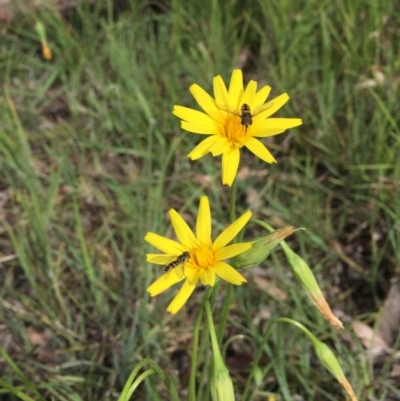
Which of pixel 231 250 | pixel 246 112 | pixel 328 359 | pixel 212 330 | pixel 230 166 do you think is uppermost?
pixel 246 112

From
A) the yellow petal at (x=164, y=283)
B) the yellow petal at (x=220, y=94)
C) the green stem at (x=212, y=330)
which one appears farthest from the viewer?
the yellow petal at (x=220, y=94)

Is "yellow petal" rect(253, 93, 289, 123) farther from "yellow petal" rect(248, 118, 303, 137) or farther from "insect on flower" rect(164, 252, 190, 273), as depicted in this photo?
"insect on flower" rect(164, 252, 190, 273)

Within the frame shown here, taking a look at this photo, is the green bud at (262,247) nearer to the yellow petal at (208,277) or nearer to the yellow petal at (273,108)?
the yellow petal at (208,277)

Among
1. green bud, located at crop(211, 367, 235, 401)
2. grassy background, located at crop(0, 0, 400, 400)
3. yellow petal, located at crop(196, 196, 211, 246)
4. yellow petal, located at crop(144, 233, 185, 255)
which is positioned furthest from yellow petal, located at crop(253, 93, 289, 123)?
grassy background, located at crop(0, 0, 400, 400)

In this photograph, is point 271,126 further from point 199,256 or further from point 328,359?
point 328,359

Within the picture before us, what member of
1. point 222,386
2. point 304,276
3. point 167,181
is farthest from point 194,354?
point 167,181

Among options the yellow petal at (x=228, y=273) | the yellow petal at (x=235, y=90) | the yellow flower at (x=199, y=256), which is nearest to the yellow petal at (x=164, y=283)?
the yellow flower at (x=199, y=256)
